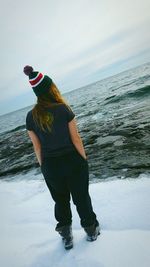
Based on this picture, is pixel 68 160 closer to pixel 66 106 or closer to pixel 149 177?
pixel 66 106

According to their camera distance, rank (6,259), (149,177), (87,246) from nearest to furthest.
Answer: (87,246)
(6,259)
(149,177)

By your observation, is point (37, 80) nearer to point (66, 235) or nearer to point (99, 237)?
point (66, 235)

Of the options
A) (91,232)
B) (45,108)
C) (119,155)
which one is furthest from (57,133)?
(119,155)

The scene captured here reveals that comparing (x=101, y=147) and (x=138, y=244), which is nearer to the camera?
(x=138, y=244)

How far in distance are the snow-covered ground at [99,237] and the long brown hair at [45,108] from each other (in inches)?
60.2

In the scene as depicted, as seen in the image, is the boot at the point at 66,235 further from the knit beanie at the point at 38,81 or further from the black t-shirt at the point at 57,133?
the knit beanie at the point at 38,81

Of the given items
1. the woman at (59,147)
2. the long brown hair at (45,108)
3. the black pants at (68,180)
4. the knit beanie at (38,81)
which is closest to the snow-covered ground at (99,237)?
the woman at (59,147)

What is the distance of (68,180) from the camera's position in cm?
292

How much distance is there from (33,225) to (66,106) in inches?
85.7

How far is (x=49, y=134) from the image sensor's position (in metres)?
2.81

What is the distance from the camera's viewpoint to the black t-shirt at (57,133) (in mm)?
2746

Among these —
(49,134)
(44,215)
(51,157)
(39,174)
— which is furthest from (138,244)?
(39,174)

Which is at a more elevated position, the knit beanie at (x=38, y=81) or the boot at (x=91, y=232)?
the knit beanie at (x=38, y=81)

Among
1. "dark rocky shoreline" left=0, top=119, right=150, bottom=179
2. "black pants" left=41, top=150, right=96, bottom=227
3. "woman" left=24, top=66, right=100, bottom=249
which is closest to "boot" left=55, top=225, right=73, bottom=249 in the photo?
"woman" left=24, top=66, right=100, bottom=249
